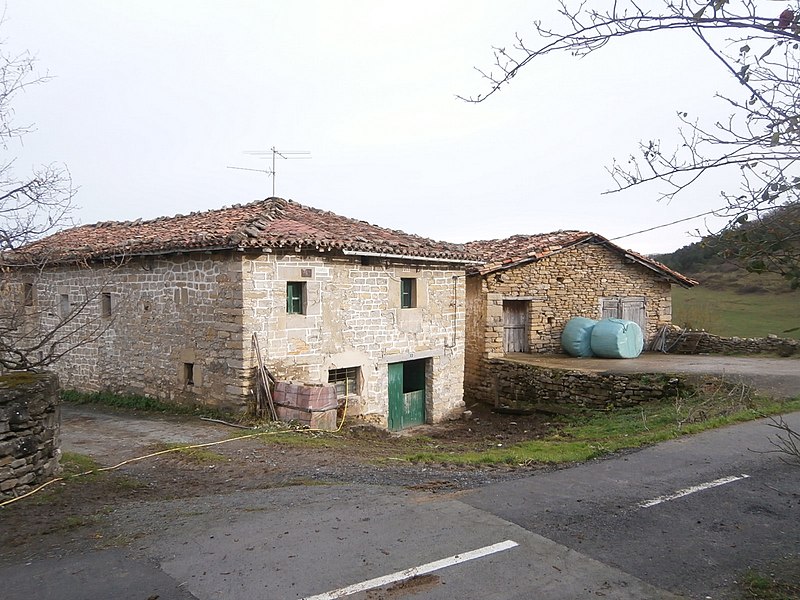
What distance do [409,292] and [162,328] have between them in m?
5.58

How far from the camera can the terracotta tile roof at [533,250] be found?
16828mm

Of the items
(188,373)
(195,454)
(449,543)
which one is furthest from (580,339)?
(449,543)

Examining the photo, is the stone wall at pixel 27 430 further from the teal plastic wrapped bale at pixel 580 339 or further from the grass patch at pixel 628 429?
the teal plastic wrapped bale at pixel 580 339

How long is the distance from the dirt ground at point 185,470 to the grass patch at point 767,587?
9.34ft

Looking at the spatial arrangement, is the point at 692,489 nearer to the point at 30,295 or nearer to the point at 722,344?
the point at 722,344

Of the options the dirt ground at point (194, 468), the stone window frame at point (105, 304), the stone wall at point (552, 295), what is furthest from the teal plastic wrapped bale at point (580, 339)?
the stone window frame at point (105, 304)

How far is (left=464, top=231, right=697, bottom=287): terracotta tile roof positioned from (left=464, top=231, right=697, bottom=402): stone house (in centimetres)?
3

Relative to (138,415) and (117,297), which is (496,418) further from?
(117,297)

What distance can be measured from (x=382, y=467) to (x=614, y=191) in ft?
16.5

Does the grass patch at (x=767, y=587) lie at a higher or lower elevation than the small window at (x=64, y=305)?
lower

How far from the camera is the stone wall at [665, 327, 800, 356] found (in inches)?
679

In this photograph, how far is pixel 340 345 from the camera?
40.8 feet

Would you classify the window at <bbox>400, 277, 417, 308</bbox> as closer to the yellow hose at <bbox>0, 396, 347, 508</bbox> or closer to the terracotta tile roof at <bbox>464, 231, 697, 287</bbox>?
the terracotta tile roof at <bbox>464, 231, 697, 287</bbox>

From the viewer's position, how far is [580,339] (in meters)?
17.5
